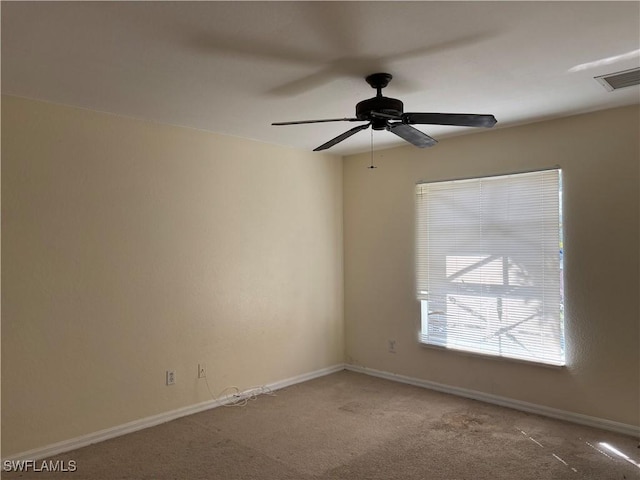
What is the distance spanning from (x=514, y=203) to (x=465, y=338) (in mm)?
1313

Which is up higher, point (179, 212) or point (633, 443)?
point (179, 212)

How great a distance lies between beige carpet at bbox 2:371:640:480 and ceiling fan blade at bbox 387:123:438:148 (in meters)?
2.08

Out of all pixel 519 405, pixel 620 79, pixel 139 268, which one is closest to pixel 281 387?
pixel 139 268

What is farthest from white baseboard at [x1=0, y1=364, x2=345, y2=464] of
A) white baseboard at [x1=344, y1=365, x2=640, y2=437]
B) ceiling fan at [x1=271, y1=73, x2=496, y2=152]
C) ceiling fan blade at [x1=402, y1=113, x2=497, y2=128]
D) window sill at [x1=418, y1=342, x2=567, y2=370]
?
ceiling fan blade at [x1=402, y1=113, x2=497, y2=128]

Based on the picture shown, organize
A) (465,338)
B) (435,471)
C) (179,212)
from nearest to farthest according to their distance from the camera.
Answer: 1. (435,471)
2. (179,212)
3. (465,338)

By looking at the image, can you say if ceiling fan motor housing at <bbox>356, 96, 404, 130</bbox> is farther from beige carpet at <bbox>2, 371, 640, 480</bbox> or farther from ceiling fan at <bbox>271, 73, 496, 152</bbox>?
beige carpet at <bbox>2, 371, 640, 480</bbox>

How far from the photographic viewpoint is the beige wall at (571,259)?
3498 mm

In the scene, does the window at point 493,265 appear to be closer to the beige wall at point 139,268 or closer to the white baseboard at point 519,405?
the white baseboard at point 519,405

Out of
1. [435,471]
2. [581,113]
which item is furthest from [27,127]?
[581,113]

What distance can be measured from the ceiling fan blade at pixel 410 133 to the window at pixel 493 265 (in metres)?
1.39

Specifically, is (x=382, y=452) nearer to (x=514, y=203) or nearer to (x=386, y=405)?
(x=386, y=405)

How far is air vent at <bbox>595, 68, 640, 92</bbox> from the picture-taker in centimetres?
283

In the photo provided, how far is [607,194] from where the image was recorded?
3.58m

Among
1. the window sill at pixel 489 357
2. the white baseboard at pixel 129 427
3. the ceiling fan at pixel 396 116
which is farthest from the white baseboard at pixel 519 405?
the ceiling fan at pixel 396 116
